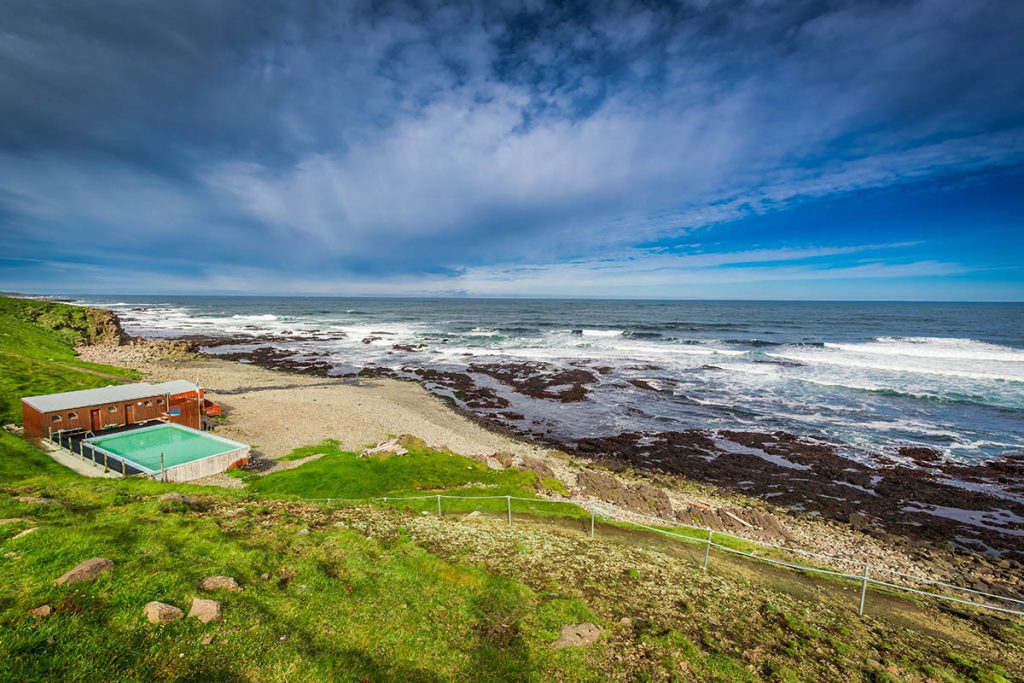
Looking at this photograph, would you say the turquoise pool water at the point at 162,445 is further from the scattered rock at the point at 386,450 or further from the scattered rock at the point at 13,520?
the scattered rock at the point at 13,520

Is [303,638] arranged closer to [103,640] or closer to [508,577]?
[103,640]

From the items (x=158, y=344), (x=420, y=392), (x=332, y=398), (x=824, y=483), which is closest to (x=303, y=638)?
(x=824, y=483)

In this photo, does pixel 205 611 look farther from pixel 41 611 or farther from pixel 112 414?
pixel 112 414

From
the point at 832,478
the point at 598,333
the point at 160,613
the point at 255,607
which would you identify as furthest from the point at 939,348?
the point at 160,613

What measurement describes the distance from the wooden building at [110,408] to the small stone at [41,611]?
20.6 meters

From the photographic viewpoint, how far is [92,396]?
2327 cm

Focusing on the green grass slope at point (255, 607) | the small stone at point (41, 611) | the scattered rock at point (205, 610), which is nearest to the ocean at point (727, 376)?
the green grass slope at point (255, 607)

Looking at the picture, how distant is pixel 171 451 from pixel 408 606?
1875 centimetres

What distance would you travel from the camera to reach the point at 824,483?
22938 millimetres

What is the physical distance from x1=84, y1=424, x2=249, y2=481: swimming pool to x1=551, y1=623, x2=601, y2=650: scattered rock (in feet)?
58.5

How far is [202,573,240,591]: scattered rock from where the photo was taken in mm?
8180

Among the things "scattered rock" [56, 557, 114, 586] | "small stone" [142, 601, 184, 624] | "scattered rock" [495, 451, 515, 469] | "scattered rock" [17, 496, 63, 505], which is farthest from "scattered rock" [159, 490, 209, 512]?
"scattered rock" [495, 451, 515, 469]

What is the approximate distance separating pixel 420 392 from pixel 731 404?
28525 mm

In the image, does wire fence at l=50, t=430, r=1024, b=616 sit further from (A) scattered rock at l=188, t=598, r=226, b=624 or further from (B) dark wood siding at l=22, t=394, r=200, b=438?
(A) scattered rock at l=188, t=598, r=226, b=624
